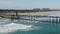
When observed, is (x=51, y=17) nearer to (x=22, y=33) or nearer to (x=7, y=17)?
(x=7, y=17)

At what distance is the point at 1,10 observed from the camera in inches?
659

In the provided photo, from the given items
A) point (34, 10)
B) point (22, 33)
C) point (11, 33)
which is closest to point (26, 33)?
point (22, 33)

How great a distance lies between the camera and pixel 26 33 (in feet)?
29.1

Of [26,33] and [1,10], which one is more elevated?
[1,10]

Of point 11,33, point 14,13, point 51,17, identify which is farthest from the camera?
point 14,13

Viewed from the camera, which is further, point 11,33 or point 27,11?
point 27,11

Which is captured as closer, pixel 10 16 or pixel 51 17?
pixel 51 17

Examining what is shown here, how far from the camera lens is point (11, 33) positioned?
8.62 meters

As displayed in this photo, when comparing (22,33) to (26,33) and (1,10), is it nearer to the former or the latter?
(26,33)

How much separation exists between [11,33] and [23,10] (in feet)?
29.9

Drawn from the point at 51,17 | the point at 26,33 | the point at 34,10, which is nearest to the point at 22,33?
the point at 26,33

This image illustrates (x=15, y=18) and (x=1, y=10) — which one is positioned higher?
(x=1, y=10)

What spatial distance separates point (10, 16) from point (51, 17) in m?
5.40

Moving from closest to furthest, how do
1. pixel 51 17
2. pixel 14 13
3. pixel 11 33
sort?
pixel 11 33
pixel 51 17
pixel 14 13
